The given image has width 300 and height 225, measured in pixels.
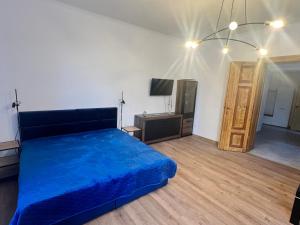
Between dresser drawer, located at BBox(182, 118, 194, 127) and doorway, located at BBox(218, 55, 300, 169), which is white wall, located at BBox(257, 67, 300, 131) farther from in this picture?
dresser drawer, located at BBox(182, 118, 194, 127)

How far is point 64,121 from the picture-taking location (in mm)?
3426

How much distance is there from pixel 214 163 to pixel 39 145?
132 inches

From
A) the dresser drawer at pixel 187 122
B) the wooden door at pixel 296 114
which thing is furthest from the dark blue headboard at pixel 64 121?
the wooden door at pixel 296 114

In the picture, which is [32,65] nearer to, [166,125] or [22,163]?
[22,163]

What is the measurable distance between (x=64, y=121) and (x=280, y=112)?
8.58 metres

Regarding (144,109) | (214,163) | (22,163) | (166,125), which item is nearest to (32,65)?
(22,163)

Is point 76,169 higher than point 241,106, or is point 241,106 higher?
point 241,106

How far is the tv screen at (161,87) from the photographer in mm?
4742

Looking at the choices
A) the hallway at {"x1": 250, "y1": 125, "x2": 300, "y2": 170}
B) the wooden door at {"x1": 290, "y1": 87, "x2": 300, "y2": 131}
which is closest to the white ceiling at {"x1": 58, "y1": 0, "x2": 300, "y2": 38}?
the hallway at {"x1": 250, "y1": 125, "x2": 300, "y2": 170}

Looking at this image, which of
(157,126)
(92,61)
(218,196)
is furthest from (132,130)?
(218,196)

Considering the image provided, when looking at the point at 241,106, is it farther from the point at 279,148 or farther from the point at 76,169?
the point at 76,169

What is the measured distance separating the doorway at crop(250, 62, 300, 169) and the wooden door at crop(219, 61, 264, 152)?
0.94 metres

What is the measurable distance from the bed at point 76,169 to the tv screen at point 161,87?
5.53ft

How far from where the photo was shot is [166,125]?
484 centimetres
